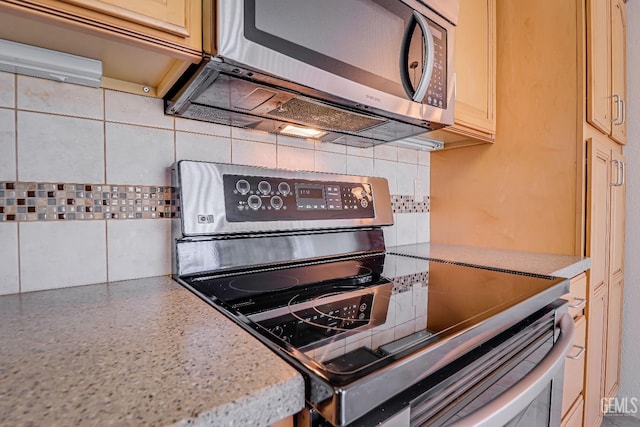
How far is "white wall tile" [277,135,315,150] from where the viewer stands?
1.08 meters

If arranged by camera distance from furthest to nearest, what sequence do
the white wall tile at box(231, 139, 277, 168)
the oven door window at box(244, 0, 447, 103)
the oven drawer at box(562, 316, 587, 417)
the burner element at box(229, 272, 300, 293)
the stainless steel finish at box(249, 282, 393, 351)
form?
1. the oven drawer at box(562, 316, 587, 417)
2. the white wall tile at box(231, 139, 277, 168)
3. the burner element at box(229, 272, 300, 293)
4. the oven door window at box(244, 0, 447, 103)
5. the stainless steel finish at box(249, 282, 393, 351)

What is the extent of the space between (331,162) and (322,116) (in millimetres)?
298

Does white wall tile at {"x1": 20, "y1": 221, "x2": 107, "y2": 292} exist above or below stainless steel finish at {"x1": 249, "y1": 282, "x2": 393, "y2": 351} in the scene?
above

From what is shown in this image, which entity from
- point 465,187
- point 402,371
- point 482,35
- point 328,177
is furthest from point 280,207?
point 482,35

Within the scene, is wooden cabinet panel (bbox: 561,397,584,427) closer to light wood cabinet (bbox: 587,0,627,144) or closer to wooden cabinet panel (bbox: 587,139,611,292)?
wooden cabinet panel (bbox: 587,139,611,292)

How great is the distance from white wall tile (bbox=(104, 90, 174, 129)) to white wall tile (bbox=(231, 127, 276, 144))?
18 centimetres

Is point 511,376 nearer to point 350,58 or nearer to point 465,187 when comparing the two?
point 350,58

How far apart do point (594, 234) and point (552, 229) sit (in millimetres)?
136

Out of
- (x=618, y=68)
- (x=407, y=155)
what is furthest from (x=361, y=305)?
(x=618, y=68)

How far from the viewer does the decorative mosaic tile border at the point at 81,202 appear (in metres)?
0.69

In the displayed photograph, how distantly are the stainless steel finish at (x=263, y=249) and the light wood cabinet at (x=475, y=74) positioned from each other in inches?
20.9

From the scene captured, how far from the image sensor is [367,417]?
15.3 inches

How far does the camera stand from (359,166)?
51.4 inches

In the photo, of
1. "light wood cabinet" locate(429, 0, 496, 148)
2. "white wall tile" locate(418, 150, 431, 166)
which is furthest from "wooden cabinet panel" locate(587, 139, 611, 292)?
"white wall tile" locate(418, 150, 431, 166)
